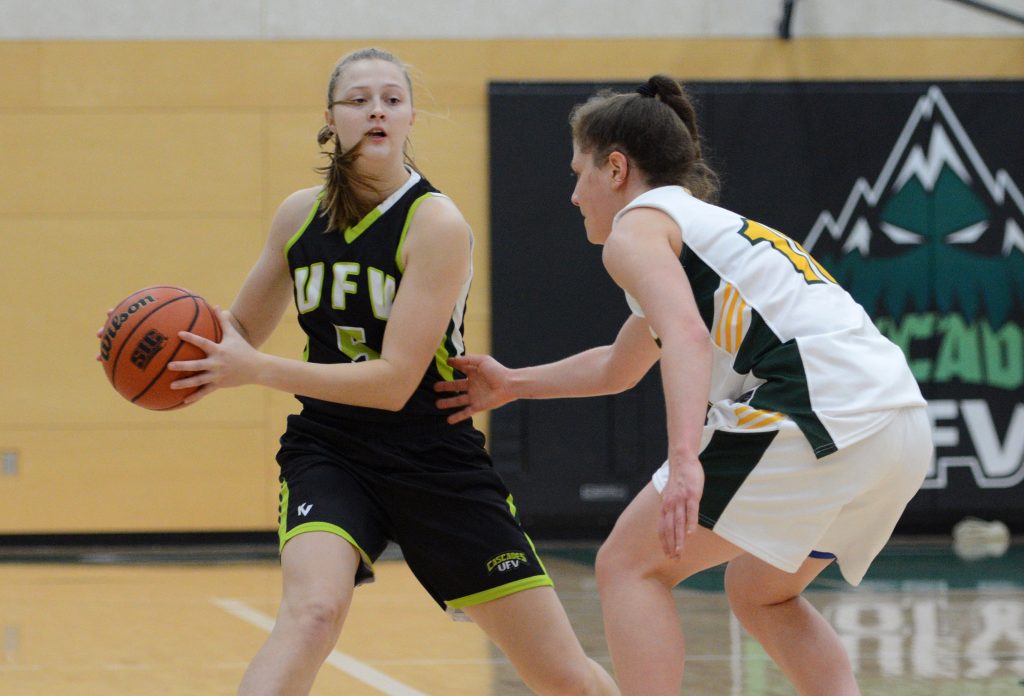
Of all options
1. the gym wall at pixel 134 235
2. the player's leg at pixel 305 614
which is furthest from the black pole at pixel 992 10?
the player's leg at pixel 305 614

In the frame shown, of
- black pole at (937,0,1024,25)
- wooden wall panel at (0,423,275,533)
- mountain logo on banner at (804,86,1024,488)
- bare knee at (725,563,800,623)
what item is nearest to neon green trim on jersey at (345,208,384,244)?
bare knee at (725,563,800,623)

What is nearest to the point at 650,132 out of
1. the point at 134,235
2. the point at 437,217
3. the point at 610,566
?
the point at 437,217

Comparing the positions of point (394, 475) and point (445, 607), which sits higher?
point (394, 475)

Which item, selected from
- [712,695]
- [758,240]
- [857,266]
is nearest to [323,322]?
[758,240]

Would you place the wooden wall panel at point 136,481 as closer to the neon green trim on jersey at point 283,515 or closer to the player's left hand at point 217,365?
the neon green trim on jersey at point 283,515

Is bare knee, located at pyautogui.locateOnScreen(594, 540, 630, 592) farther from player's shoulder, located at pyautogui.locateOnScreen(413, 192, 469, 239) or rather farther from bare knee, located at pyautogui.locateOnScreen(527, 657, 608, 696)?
player's shoulder, located at pyautogui.locateOnScreen(413, 192, 469, 239)

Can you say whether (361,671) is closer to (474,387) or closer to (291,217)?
(474,387)

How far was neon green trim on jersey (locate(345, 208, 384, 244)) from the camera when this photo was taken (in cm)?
318

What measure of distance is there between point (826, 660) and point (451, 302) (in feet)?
3.73

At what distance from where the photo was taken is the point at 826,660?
120 inches

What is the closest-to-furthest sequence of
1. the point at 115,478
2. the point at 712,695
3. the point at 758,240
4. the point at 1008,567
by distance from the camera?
the point at 758,240 → the point at 712,695 → the point at 1008,567 → the point at 115,478

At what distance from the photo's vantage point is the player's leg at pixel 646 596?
9.11 ft

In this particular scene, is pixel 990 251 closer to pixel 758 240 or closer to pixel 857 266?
pixel 857 266

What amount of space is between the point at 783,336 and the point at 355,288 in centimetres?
96
